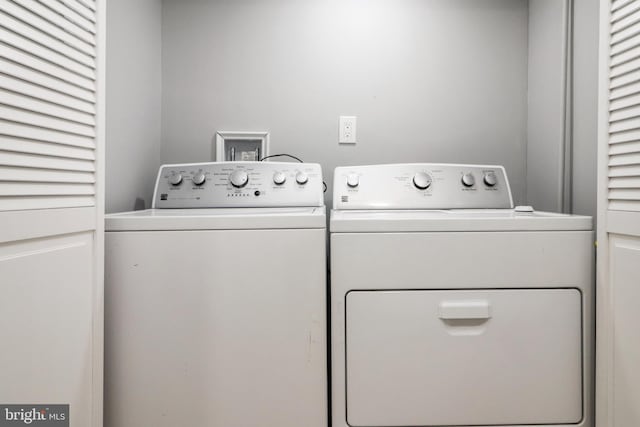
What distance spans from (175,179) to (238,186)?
24 cm

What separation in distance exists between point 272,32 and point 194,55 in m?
0.36

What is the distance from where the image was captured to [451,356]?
980mm

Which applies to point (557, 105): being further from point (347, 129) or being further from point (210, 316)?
point (210, 316)

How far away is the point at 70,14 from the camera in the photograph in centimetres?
82

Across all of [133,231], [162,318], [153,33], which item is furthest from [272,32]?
[162,318]

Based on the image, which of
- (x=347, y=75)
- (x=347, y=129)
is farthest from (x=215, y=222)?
(x=347, y=75)

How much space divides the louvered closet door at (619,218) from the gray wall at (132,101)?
4.74 feet

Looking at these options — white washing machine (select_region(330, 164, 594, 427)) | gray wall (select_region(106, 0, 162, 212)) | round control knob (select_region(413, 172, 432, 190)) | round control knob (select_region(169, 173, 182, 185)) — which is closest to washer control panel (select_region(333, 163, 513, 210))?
round control knob (select_region(413, 172, 432, 190))

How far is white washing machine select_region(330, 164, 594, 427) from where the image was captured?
3.21ft

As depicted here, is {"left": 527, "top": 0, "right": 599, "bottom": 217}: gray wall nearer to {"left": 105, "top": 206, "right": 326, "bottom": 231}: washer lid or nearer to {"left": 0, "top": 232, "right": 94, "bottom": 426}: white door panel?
{"left": 105, "top": 206, "right": 326, "bottom": 231}: washer lid

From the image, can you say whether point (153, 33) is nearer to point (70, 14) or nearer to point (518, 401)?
point (70, 14)

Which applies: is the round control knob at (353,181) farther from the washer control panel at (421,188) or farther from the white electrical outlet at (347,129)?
the white electrical outlet at (347,129)

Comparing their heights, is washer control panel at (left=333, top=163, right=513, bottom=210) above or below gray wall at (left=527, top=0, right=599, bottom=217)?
below

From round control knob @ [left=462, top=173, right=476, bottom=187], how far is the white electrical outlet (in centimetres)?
53
